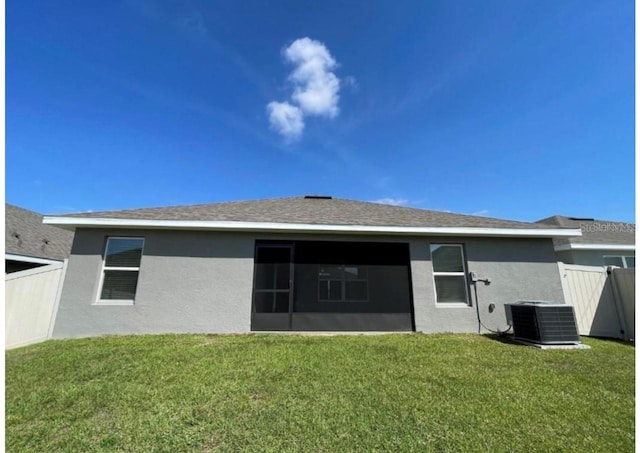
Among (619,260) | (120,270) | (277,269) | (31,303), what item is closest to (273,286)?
(277,269)

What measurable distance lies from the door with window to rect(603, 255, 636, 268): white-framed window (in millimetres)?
11839

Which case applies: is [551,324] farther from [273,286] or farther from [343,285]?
[273,286]

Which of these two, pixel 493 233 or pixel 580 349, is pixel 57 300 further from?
pixel 580 349

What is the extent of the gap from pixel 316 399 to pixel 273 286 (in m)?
4.29

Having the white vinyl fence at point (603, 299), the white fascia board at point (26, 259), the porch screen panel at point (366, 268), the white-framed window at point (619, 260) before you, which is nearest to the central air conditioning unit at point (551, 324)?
the white vinyl fence at point (603, 299)

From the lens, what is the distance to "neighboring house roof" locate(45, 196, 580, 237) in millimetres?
6555

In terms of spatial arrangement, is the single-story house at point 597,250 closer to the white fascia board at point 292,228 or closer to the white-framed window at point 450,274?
the white fascia board at point 292,228

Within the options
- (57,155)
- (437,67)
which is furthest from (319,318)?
(57,155)

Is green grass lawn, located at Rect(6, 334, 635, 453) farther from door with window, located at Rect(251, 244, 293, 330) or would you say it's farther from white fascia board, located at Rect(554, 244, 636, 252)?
white fascia board, located at Rect(554, 244, 636, 252)

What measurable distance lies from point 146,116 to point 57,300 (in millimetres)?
6106

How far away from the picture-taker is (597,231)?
38.0 ft

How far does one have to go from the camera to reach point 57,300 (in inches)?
247

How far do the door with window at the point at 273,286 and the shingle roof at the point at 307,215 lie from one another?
909 millimetres

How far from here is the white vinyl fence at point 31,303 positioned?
558 cm
